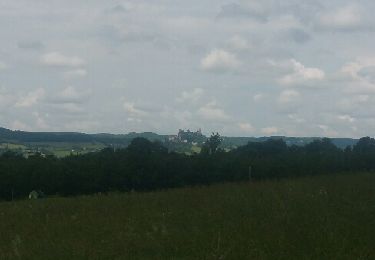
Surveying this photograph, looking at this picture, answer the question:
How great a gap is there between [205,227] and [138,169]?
48.8 m

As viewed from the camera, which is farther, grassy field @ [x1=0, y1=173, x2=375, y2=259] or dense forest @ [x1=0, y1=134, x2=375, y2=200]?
dense forest @ [x1=0, y1=134, x2=375, y2=200]

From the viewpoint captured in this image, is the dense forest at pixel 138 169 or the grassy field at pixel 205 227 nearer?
the grassy field at pixel 205 227

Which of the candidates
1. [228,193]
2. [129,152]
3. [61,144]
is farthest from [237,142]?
[228,193]

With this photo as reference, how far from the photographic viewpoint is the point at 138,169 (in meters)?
59.1

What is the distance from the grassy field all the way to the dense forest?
119 feet

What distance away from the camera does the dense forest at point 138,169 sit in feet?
178

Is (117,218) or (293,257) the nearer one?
(293,257)

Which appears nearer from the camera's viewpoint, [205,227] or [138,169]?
[205,227]

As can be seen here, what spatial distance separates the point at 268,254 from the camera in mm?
8008

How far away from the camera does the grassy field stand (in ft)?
28.0

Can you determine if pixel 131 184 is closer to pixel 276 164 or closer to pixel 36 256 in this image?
pixel 276 164

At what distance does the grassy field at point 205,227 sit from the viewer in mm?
8531

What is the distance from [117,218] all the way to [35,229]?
4.93ft

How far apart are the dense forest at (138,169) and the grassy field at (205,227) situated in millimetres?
36206
